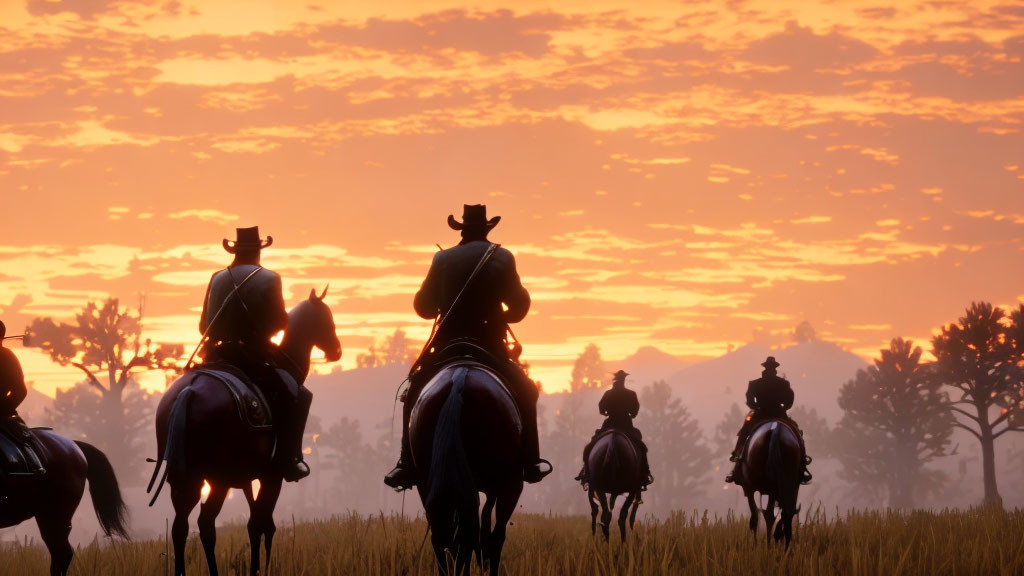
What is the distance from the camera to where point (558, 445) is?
114 m

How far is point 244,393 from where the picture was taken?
9.66m

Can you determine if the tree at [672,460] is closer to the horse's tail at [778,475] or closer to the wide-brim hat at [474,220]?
the horse's tail at [778,475]

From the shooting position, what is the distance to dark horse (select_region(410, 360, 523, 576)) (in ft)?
24.9

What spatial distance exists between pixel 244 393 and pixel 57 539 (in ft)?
10.0

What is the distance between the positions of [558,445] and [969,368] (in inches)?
2586

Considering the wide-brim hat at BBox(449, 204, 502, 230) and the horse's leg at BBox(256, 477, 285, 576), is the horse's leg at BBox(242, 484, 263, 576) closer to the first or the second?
the horse's leg at BBox(256, 477, 285, 576)

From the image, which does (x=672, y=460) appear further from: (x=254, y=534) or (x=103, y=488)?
(x=254, y=534)

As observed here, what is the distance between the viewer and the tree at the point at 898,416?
209 feet

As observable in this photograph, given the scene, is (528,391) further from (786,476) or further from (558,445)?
(558,445)

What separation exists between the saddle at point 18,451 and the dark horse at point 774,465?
9.25 meters

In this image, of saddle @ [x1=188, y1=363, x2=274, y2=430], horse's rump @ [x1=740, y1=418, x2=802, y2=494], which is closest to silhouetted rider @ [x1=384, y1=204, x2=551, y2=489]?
saddle @ [x1=188, y1=363, x2=274, y2=430]

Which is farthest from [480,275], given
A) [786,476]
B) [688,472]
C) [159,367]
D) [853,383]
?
[688,472]

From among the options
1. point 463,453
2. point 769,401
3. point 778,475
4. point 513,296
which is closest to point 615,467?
point 769,401

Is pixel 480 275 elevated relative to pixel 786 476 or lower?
elevated
